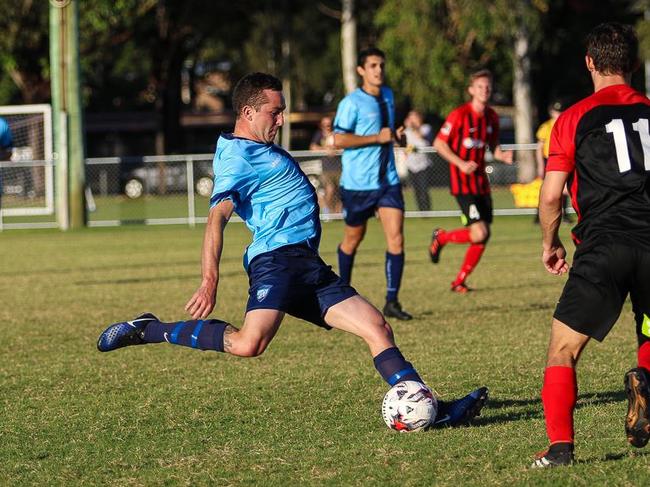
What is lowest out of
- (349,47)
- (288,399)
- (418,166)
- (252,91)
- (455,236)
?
(288,399)

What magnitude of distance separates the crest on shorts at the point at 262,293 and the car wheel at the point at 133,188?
2686 cm

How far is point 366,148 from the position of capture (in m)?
11.2

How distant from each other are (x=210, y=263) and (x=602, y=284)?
73.1 inches

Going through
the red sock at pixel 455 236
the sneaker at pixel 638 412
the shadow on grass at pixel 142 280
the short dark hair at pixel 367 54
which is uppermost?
the short dark hair at pixel 367 54

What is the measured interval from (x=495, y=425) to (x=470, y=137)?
631 cm

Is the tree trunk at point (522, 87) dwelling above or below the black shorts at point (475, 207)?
above

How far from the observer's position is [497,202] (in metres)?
28.6

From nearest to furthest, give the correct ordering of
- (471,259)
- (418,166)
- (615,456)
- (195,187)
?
1. (615,456)
2. (471,259)
3. (418,166)
4. (195,187)

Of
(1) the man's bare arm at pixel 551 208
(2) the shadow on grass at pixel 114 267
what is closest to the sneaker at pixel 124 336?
(1) the man's bare arm at pixel 551 208

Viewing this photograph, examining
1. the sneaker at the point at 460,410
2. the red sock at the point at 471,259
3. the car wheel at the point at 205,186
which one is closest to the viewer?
the sneaker at the point at 460,410

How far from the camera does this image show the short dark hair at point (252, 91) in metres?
6.45

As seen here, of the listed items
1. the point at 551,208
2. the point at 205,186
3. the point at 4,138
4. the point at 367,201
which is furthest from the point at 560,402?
the point at 205,186

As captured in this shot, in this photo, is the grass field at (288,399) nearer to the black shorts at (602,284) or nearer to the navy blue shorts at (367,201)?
the black shorts at (602,284)

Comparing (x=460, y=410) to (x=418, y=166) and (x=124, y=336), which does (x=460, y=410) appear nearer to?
(x=124, y=336)
